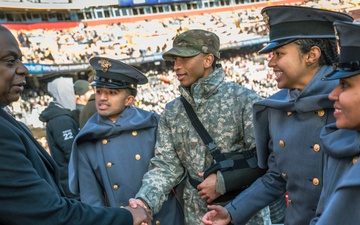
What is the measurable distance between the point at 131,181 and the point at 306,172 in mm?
1091

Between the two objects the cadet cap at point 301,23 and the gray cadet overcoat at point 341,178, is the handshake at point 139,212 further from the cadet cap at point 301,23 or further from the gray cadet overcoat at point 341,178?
the cadet cap at point 301,23

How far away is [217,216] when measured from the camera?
209 cm

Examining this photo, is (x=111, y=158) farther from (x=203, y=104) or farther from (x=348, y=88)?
(x=348, y=88)

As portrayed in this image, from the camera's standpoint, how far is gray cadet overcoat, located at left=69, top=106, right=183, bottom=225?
251 centimetres

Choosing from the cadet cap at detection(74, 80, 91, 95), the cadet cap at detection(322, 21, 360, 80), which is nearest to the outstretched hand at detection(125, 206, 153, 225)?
the cadet cap at detection(322, 21, 360, 80)

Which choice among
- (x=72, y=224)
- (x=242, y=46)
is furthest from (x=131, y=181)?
(x=242, y=46)

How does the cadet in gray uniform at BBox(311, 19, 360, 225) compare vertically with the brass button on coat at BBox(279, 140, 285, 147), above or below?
above

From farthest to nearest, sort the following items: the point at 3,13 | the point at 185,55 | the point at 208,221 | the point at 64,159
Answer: the point at 3,13, the point at 64,159, the point at 185,55, the point at 208,221

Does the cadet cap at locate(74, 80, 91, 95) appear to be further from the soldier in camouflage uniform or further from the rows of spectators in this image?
the rows of spectators

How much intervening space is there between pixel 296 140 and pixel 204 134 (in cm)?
61

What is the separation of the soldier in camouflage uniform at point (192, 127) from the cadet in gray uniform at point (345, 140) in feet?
2.90

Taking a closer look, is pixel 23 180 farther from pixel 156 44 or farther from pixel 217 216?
pixel 156 44

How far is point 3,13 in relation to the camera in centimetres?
729

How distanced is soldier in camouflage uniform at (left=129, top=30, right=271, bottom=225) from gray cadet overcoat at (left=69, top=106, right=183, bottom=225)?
4.9 inches
